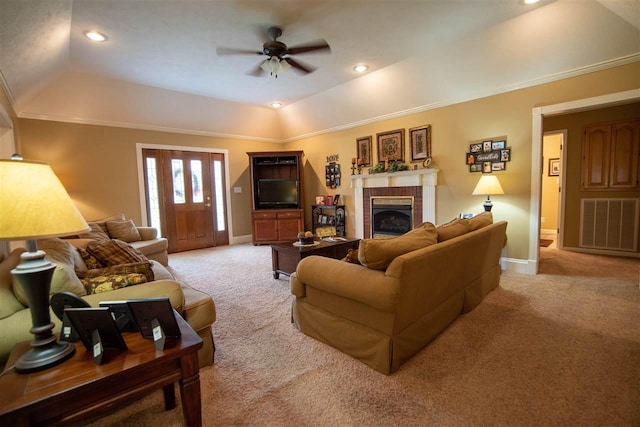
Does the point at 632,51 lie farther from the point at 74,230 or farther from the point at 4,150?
the point at 4,150

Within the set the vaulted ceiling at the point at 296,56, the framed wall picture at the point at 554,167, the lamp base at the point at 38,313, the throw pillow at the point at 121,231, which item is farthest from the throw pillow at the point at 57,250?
the framed wall picture at the point at 554,167

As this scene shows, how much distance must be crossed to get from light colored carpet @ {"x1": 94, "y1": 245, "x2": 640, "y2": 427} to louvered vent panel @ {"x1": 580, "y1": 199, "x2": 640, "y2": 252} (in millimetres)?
2206

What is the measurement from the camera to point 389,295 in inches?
65.0

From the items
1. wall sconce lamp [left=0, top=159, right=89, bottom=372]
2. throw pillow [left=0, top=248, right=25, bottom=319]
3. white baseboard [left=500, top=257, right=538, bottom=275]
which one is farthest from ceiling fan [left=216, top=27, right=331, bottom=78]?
white baseboard [left=500, top=257, right=538, bottom=275]

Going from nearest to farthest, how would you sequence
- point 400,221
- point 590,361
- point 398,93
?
point 590,361 < point 398,93 < point 400,221

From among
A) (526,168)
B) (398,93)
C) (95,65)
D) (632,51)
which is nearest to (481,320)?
(526,168)

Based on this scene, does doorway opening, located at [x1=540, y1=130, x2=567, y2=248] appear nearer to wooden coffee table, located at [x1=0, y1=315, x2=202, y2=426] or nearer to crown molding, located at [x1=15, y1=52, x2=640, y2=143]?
crown molding, located at [x1=15, y1=52, x2=640, y2=143]

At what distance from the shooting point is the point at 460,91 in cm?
410

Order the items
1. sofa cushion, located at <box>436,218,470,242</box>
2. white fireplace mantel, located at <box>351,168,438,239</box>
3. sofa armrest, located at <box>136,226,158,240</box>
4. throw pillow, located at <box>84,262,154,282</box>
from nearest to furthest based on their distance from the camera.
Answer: throw pillow, located at <box>84,262,154,282</box>, sofa cushion, located at <box>436,218,470,242</box>, sofa armrest, located at <box>136,226,158,240</box>, white fireplace mantel, located at <box>351,168,438,239</box>

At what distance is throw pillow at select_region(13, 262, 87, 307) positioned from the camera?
1.38m

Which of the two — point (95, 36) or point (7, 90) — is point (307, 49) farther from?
point (7, 90)

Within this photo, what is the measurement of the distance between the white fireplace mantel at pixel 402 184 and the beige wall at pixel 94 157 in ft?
11.9

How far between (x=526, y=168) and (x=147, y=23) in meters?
4.74

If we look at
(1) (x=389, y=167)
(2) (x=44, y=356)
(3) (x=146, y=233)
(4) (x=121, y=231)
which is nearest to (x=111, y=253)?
(2) (x=44, y=356)
